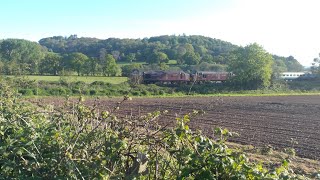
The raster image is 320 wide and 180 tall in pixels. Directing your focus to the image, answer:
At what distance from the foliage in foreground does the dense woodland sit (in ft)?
126

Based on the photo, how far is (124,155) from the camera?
3.01 m

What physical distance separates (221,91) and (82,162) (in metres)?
48.7

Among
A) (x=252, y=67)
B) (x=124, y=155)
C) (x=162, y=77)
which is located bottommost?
(x=162, y=77)

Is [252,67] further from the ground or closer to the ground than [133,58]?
closer to the ground

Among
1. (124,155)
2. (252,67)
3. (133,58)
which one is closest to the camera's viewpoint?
(124,155)

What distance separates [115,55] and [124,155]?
107450 millimetres

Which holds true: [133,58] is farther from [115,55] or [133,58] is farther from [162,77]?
[162,77]

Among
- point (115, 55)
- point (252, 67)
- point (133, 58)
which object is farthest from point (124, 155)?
point (115, 55)

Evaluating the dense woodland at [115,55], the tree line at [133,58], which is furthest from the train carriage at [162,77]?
the dense woodland at [115,55]

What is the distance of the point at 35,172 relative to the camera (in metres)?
2.75

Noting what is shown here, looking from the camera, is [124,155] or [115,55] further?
[115,55]

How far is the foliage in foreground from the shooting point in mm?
2367

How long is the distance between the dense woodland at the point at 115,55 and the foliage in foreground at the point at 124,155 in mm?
38550

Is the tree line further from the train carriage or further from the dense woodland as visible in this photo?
the train carriage
